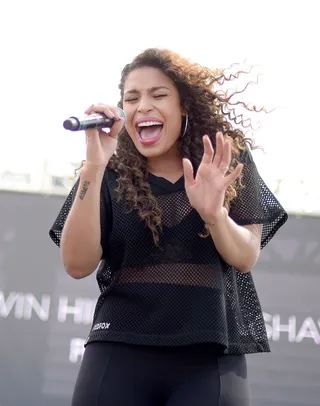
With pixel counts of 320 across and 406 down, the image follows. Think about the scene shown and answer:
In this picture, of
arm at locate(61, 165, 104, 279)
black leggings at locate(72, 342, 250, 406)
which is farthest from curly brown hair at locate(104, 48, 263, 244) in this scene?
black leggings at locate(72, 342, 250, 406)

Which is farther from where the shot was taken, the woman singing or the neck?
the neck

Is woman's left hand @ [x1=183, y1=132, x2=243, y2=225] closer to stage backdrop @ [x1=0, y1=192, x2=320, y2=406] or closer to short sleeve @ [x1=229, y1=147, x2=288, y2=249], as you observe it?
short sleeve @ [x1=229, y1=147, x2=288, y2=249]

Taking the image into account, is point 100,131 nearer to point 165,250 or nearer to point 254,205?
point 165,250

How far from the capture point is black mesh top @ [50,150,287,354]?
172 cm

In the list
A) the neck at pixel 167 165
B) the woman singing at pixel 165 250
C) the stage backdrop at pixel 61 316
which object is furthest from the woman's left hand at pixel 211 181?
the stage backdrop at pixel 61 316

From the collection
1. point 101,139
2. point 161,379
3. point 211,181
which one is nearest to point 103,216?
point 101,139

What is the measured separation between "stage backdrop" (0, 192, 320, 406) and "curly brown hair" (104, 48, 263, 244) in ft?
4.39

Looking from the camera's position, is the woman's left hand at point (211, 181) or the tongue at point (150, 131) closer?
the woman's left hand at point (211, 181)

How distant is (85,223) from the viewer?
1757 millimetres

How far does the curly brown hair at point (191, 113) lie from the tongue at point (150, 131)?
0.07 meters

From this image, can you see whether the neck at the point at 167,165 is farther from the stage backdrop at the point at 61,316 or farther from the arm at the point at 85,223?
the stage backdrop at the point at 61,316

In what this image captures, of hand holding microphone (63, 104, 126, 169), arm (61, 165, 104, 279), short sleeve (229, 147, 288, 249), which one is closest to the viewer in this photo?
hand holding microphone (63, 104, 126, 169)

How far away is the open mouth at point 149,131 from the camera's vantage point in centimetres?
190

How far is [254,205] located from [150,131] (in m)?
0.32
